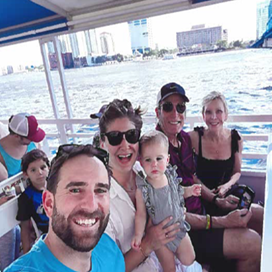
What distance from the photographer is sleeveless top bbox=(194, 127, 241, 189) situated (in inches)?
77.2

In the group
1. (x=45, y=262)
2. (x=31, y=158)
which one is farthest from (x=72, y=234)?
(x=31, y=158)

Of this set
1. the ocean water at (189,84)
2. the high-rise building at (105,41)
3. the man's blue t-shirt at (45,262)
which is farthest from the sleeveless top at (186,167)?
the high-rise building at (105,41)

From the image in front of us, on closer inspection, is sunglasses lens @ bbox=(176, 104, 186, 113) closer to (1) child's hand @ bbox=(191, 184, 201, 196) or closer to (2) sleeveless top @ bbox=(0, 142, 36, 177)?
(1) child's hand @ bbox=(191, 184, 201, 196)

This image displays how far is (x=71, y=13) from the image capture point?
9.60ft

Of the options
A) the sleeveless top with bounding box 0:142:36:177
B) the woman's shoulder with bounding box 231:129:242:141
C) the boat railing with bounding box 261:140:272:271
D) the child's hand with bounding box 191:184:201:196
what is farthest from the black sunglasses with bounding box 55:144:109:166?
the sleeveless top with bounding box 0:142:36:177

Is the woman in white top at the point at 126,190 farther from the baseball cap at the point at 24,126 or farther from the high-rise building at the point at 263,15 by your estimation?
the high-rise building at the point at 263,15

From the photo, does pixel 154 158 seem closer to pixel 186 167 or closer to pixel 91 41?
pixel 186 167

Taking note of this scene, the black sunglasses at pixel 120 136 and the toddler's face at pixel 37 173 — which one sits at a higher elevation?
the black sunglasses at pixel 120 136

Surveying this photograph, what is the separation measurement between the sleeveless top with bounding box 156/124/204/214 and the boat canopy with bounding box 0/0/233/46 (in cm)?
154

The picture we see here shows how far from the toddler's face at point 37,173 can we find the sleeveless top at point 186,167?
90 centimetres

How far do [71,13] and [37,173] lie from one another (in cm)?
214

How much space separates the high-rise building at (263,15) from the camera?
3.12 m

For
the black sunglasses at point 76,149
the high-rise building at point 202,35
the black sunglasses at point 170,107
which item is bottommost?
the black sunglasses at point 170,107

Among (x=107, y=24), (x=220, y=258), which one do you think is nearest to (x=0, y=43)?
(x=107, y=24)
